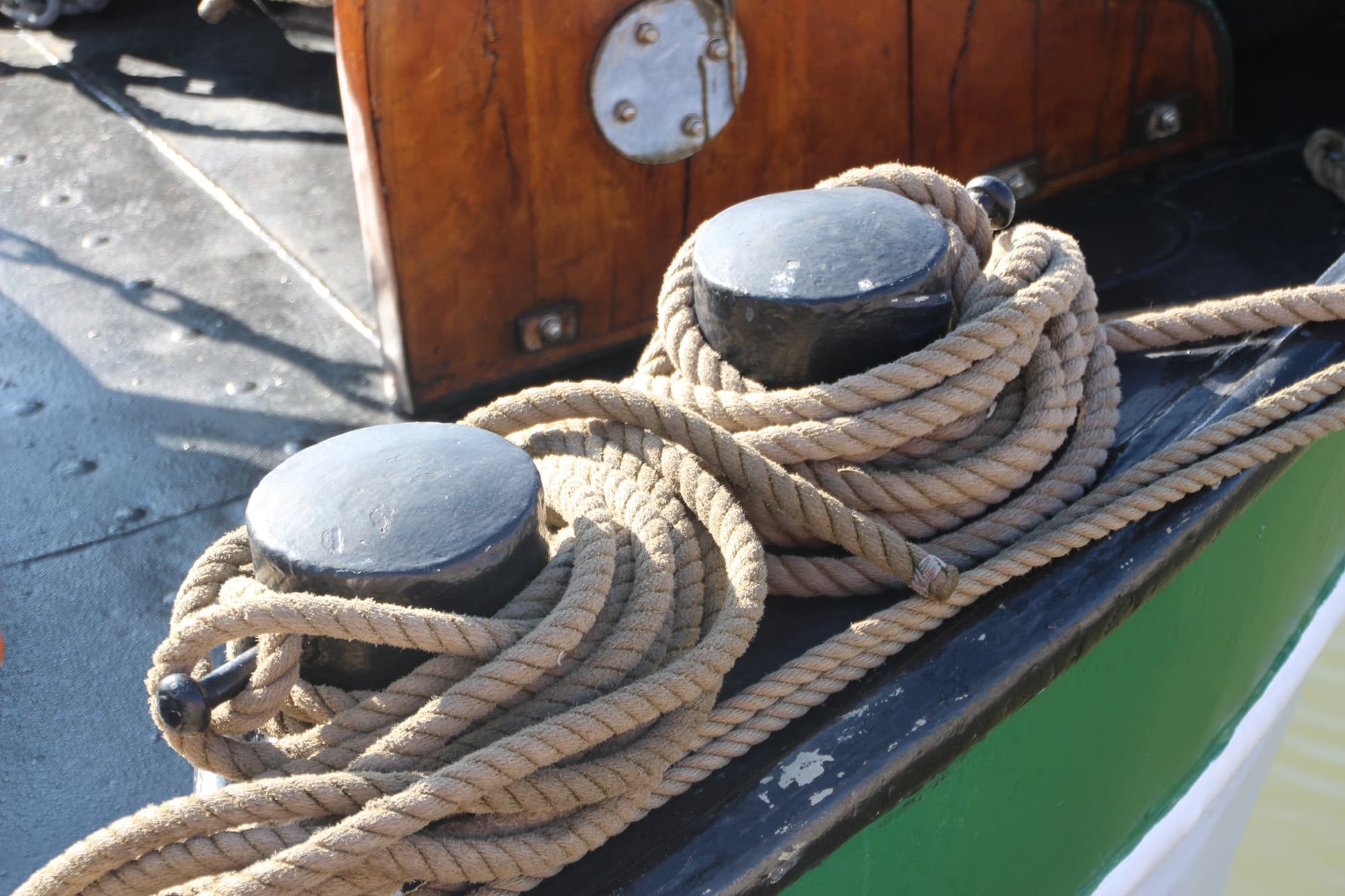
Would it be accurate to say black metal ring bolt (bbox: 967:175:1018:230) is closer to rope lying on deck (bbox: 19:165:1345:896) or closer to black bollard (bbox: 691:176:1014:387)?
rope lying on deck (bbox: 19:165:1345:896)

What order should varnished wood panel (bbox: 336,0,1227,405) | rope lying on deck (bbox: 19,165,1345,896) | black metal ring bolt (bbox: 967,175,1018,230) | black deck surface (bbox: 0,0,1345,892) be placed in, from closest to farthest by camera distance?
rope lying on deck (bbox: 19,165,1345,896) → black deck surface (bbox: 0,0,1345,892) → black metal ring bolt (bbox: 967,175,1018,230) → varnished wood panel (bbox: 336,0,1227,405)

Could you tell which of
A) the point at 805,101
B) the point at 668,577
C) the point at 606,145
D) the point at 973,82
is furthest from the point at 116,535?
the point at 973,82

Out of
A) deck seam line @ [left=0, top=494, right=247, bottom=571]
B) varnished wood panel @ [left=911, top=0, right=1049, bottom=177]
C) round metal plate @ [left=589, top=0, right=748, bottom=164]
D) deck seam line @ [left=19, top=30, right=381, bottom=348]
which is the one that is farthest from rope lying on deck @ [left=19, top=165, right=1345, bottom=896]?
deck seam line @ [left=19, top=30, right=381, bottom=348]

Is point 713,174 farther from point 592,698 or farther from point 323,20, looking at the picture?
point 592,698

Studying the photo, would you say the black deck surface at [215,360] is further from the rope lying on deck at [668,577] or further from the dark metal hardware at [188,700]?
the dark metal hardware at [188,700]

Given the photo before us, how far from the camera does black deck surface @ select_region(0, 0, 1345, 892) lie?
50.7 inches

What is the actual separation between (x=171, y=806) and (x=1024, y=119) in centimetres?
222

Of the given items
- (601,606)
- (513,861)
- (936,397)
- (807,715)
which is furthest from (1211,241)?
(513,861)

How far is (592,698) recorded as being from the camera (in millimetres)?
1062

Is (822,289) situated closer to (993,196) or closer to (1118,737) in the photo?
(993,196)

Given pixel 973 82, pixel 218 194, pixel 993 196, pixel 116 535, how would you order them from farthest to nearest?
pixel 218 194
pixel 973 82
pixel 116 535
pixel 993 196

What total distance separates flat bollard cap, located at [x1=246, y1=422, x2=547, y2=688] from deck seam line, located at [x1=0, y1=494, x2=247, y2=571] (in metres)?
0.89

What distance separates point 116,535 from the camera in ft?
6.26

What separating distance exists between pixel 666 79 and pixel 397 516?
1.30 meters
